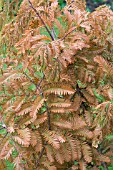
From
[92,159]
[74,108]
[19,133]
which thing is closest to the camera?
[19,133]

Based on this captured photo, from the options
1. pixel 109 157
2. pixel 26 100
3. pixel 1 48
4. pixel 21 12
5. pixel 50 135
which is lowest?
pixel 109 157

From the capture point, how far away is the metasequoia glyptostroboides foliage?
2.14 m

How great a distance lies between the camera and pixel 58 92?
2.17 m

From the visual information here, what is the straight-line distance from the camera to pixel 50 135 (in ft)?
7.26

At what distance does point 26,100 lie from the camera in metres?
2.26

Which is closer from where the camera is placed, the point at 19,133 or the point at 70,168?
the point at 19,133

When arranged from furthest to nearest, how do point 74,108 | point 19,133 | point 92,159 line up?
point 92,159 → point 74,108 → point 19,133

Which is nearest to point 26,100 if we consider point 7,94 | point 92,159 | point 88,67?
point 7,94

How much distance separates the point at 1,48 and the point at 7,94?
400mm

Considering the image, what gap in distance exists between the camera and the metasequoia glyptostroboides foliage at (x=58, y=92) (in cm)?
214

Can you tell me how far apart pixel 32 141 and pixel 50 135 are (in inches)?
4.3

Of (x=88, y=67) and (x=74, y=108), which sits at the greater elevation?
(x=88, y=67)

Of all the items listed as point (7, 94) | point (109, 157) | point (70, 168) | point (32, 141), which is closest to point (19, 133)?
point (32, 141)

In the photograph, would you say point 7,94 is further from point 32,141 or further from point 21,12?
point 21,12
